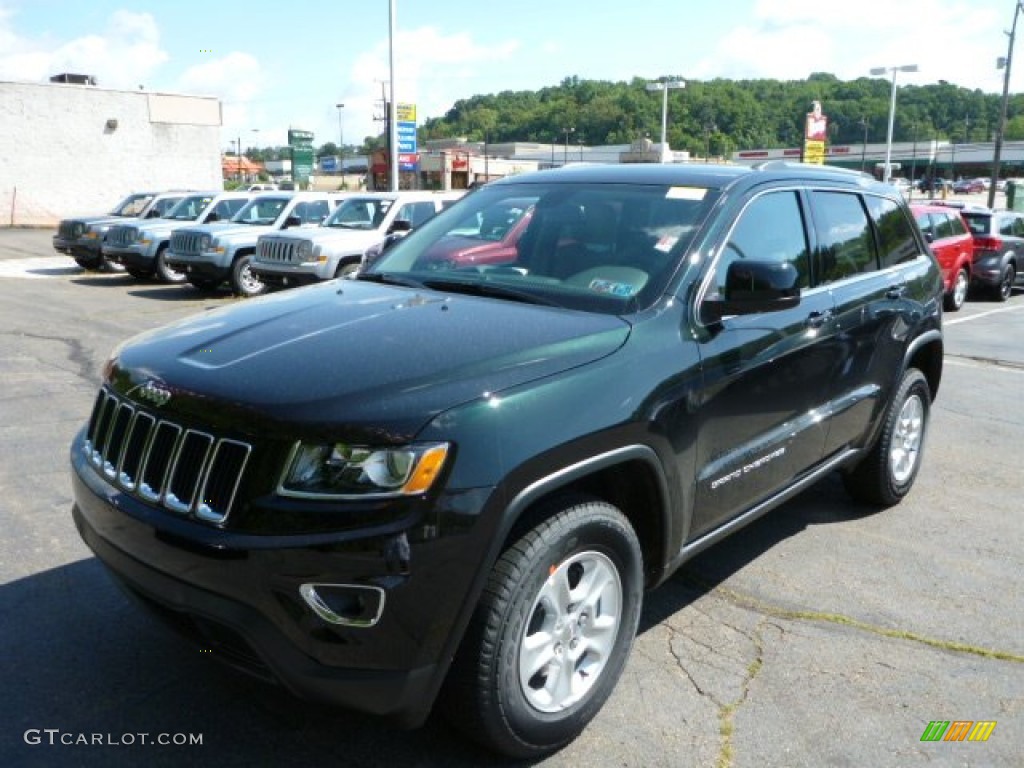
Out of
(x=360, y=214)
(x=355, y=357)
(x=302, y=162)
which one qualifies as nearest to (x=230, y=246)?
(x=360, y=214)

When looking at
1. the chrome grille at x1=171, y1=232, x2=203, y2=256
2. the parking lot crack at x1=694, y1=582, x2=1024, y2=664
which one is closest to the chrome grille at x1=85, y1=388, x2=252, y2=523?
the parking lot crack at x1=694, y1=582, x2=1024, y2=664

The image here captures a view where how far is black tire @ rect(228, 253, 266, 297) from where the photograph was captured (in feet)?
47.8

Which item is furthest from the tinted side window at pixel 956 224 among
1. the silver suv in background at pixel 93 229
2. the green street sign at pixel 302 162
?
the green street sign at pixel 302 162

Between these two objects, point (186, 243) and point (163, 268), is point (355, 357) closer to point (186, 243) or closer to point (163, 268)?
point (186, 243)

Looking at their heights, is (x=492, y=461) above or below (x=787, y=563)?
above

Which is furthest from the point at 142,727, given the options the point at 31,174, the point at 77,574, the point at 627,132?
the point at 627,132

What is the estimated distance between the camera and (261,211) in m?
16.7

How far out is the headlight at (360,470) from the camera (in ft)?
7.54

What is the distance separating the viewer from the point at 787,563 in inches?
172

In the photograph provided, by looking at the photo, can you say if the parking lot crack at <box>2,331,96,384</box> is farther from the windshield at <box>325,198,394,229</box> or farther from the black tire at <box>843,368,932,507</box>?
the black tire at <box>843,368,932,507</box>

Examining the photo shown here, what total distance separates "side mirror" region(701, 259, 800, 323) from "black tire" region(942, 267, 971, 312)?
13014 millimetres

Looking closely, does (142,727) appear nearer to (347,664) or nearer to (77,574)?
(347,664)

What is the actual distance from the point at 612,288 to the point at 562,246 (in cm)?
45

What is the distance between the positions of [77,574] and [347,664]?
2266 mm
